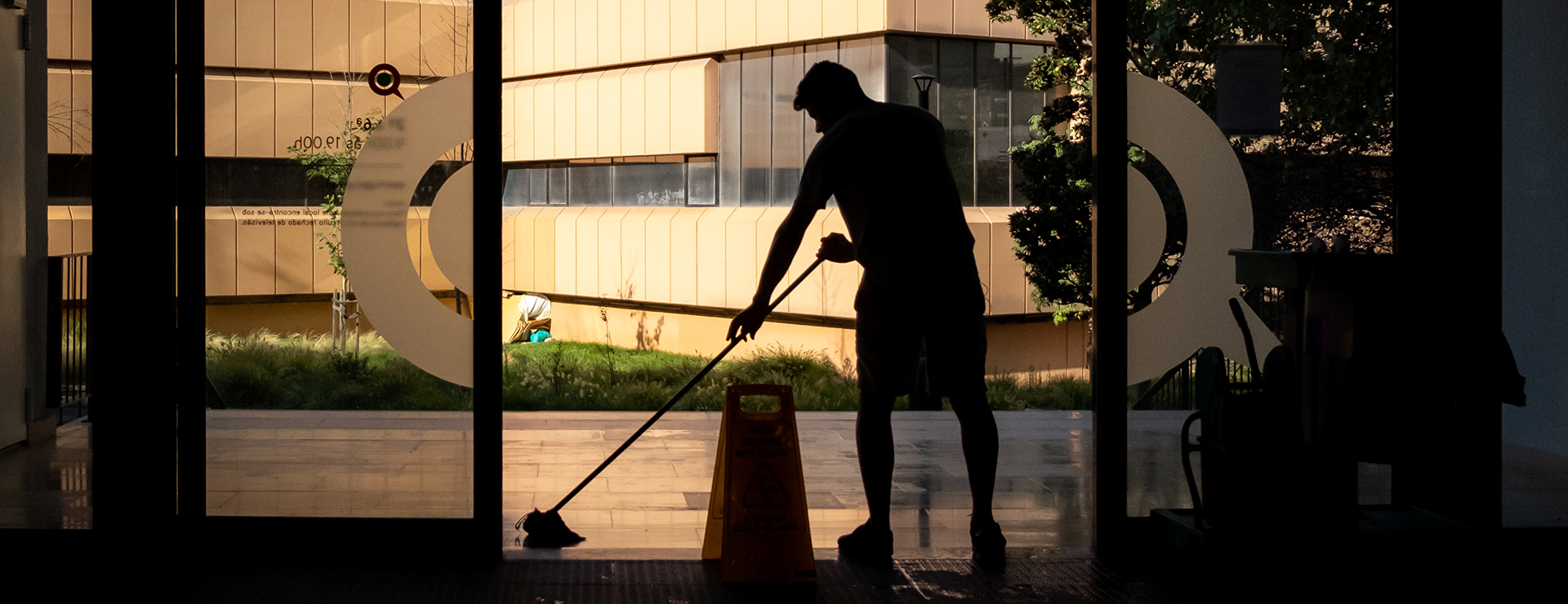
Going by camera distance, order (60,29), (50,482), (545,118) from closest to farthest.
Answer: (50,482) < (60,29) < (545,118)

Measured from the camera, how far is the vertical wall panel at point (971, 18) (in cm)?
1258

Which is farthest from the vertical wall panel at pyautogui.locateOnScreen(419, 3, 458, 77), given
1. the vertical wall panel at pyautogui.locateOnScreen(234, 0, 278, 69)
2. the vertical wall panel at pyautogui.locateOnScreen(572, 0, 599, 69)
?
the vertical wall panel at pyautogui.locateOnScreen(572, 0, 599, 69)

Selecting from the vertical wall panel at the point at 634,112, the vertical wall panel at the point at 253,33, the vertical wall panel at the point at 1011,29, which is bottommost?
the vertical wall panel at the point at 253,33

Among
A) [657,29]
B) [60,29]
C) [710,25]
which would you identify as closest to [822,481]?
[60,29]

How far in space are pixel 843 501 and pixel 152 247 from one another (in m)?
3.05

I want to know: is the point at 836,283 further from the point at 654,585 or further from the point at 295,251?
the point at 654,585

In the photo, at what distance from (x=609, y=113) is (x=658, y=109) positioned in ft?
2.77

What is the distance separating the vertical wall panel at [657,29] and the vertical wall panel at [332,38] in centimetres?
1021

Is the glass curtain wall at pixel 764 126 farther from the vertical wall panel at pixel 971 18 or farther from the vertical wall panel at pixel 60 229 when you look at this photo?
the vertical wall panel at pixel 60 229

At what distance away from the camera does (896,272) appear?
168 inches

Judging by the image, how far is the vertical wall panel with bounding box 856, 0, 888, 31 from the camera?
12258mm

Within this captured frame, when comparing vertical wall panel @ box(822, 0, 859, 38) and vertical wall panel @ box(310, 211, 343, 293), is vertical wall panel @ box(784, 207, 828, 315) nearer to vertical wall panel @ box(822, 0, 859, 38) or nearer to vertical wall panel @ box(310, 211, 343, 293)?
vertical wall panel @ box(822, 0, 859, 38)

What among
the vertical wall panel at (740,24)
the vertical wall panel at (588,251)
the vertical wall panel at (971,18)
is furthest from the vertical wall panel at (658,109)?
the vertical wall panel at (971,18)

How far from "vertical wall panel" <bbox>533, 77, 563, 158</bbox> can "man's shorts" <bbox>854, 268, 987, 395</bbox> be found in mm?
12268
